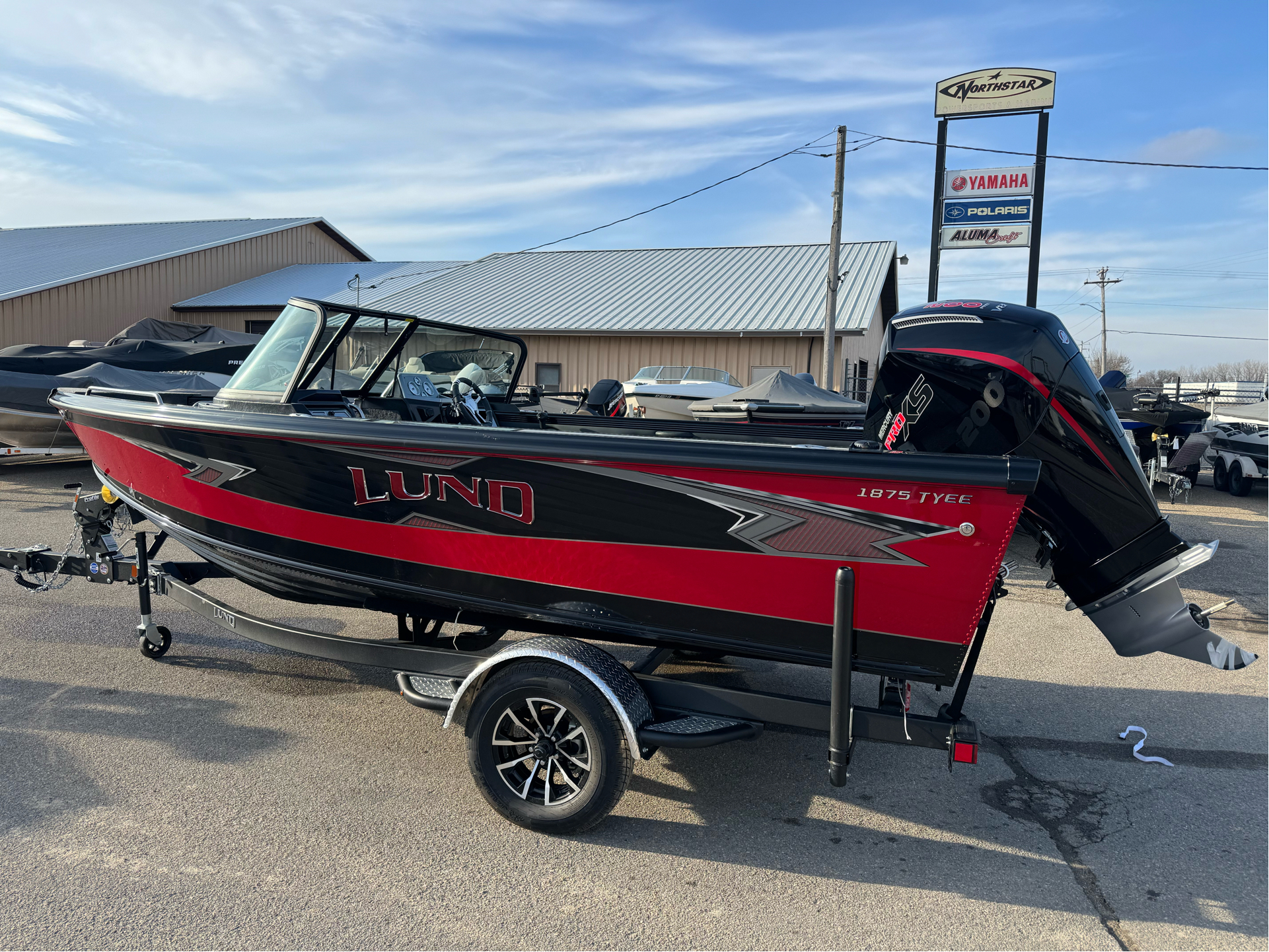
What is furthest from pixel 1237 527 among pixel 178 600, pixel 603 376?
pixel 603 376

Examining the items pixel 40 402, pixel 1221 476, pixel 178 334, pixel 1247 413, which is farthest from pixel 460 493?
pixel 1247 413

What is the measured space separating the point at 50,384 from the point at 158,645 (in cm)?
784

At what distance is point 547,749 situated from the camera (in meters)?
3.21

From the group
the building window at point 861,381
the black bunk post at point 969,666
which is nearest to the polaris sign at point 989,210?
the building window at point 861,381

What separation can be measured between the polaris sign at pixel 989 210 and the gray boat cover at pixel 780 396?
17.8 ft

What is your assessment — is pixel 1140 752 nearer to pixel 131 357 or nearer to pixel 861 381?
pixel 131 357

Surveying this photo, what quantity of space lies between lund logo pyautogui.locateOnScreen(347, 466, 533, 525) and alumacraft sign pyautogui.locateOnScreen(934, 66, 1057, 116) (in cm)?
1299

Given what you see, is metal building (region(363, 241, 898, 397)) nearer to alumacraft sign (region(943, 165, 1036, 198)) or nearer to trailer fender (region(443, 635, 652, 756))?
alumacraft sign (region(943, 165, 1036, 198))

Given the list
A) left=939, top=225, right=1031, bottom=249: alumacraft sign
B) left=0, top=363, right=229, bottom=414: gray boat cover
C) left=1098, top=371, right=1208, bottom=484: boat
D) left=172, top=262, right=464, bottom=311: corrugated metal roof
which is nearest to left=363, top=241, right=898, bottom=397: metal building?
left=172, top=262, right=464, bottom=311: corrugated metal roof

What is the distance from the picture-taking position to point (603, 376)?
21891mm

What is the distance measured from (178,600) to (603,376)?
1787 cm

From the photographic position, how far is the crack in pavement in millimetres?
2996

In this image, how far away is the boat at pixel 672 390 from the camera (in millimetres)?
10969

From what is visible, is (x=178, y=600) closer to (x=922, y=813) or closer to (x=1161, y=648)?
(x=922, y=813)
